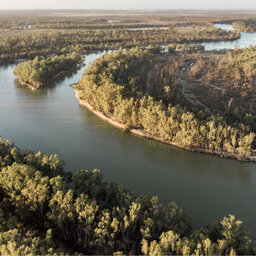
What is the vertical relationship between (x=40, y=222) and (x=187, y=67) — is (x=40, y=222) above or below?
below

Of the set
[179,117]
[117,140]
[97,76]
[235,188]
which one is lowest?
[235,188]

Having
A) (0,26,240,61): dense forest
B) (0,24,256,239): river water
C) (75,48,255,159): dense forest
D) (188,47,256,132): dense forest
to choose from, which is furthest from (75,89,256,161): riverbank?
(0,26,240,61): dense forest

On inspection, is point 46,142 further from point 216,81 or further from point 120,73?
point 216,81

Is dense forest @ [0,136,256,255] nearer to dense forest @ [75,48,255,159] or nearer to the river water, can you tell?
the river water

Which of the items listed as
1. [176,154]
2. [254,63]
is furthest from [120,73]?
[254,63]

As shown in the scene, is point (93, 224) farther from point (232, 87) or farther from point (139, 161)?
point (232, 87)
